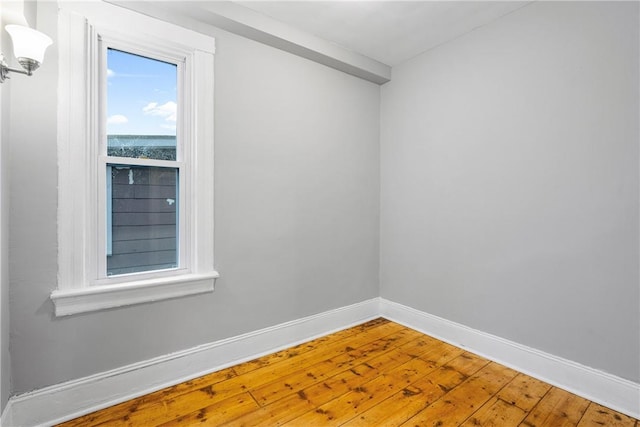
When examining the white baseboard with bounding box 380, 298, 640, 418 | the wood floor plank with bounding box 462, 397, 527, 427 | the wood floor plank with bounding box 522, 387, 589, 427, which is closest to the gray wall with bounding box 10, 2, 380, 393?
the white baseboard with bounding box 380, 298, 640, 418

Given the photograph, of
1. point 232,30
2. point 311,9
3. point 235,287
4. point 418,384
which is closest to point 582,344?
point 418,384

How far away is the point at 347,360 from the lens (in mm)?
2432

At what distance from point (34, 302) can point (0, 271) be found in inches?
11.8

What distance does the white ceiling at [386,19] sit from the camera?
226 cm

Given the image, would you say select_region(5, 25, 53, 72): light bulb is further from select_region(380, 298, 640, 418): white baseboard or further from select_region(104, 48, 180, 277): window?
select_region(380, 298, 640, 418): white baseboard

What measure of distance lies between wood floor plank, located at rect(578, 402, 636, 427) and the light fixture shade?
3354 millimetres

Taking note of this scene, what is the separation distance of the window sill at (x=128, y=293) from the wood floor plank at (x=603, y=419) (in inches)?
96.6

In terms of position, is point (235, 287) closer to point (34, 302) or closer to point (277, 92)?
point (34, 302)

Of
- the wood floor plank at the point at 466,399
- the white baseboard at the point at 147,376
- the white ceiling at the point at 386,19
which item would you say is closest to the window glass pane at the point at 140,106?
the white ceiling at the point at 386,19

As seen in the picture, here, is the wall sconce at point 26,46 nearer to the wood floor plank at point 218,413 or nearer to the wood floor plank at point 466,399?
the wood floor plank at point 218,413

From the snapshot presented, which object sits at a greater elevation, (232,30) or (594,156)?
(232,30)

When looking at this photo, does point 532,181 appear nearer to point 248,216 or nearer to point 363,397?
point 363,397

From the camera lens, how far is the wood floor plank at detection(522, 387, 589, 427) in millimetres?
1753

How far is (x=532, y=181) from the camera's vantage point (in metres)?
2.24
